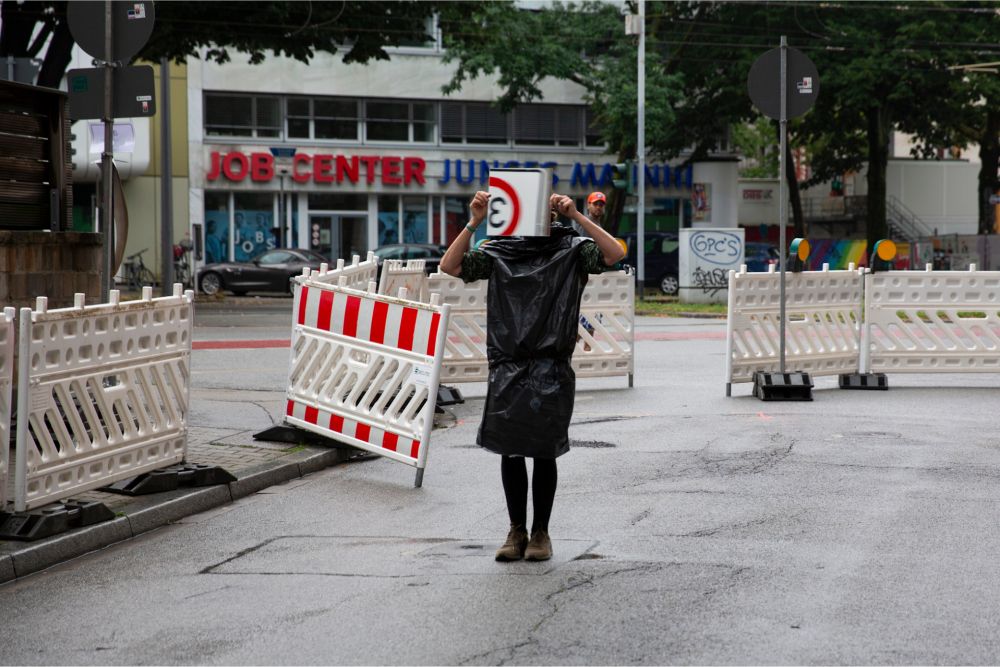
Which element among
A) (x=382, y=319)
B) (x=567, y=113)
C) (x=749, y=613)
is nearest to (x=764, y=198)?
(x=567, y=113)

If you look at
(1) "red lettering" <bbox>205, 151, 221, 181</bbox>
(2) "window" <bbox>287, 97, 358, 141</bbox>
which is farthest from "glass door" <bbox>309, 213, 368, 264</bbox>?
(1) "red lettering" <bbox>205, 151, 221, 181</bbox>

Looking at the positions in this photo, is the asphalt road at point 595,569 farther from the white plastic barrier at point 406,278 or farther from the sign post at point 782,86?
the sign post at point 782,86

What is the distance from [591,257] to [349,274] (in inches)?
196

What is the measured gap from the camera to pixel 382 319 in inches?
352

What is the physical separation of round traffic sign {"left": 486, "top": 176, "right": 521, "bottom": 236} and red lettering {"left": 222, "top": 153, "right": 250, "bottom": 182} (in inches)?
1554

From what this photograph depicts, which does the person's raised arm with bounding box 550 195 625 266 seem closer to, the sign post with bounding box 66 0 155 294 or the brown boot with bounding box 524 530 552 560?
the brown boot with bounding box 524 530 552 560

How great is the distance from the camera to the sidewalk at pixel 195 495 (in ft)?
21.1

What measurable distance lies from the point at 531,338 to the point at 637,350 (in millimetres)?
12611

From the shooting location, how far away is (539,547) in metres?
6.19

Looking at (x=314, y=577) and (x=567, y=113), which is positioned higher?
(x=567, y=113)

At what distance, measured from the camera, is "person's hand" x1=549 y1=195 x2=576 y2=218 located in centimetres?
618

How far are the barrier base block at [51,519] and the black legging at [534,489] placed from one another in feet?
7.24

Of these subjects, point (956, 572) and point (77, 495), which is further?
point (77, 495)

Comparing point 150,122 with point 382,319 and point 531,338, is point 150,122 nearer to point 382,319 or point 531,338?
point 382,319
